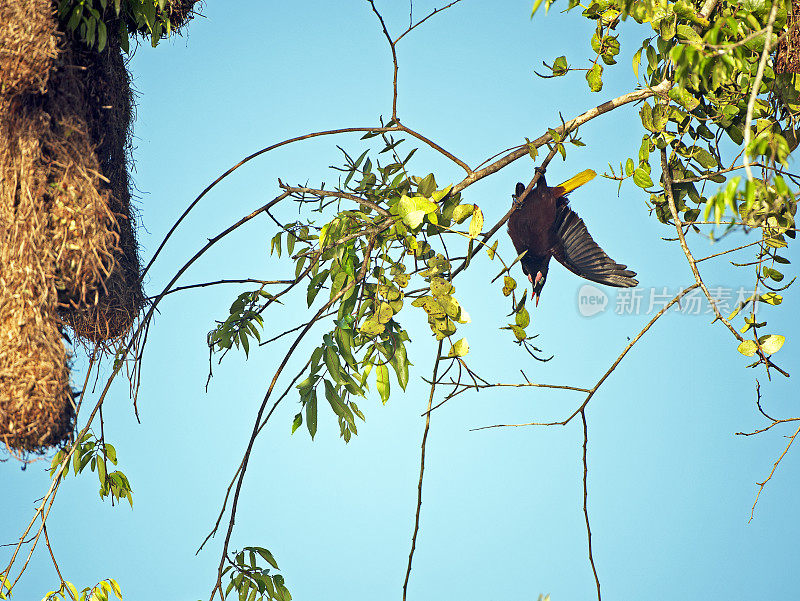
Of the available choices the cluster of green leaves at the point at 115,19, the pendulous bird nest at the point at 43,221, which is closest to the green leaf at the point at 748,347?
the pendulous bird nest at the point at 43,221

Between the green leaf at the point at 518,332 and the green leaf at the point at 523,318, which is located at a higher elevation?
the green leaf at the point at 523,318

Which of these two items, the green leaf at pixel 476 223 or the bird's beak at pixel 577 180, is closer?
the green leaf at pixel 476 223

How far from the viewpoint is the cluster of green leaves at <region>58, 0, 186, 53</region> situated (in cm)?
107

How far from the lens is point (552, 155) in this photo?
1.13 metres

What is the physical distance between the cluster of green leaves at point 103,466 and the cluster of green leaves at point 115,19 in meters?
0.68

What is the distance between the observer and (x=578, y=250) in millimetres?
1211

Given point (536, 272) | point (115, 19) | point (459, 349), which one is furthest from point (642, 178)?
point (115, 19)

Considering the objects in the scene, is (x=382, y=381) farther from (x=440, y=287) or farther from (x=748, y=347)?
(x=748, y=347)

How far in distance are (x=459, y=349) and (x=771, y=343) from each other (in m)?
0.43

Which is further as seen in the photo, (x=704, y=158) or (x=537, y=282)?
(x=537, y=282)

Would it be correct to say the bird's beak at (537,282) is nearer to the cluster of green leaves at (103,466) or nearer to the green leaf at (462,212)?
the green leaf at (462,212)

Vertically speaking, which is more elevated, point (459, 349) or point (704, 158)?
point (704, 158)

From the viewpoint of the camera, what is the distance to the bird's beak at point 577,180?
121 centimetres

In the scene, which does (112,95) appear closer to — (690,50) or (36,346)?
(36,346)
